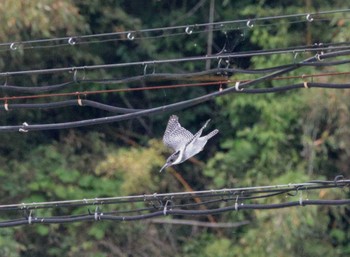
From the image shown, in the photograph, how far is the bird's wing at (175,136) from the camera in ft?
28.3

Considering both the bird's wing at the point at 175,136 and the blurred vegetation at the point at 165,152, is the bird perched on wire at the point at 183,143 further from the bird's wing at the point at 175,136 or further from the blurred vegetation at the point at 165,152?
the blurred vegetation at the point at 165,152

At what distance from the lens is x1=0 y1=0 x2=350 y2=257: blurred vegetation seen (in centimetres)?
1174

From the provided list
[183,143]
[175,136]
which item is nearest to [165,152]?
[175,136]

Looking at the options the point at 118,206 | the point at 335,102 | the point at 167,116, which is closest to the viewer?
the point at 335,102

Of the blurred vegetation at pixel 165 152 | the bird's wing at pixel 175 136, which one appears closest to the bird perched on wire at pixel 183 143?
the bird's wing at pixel 175 136

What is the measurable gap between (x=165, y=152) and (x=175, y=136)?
150 inches

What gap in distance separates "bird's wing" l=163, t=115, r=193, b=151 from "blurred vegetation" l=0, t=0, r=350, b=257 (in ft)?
8.38

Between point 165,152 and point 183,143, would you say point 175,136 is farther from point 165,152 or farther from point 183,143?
point 165,152

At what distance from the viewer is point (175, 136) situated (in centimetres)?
883

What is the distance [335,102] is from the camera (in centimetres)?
1148

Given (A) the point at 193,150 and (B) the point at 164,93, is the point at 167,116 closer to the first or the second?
(B) the point at 164,93

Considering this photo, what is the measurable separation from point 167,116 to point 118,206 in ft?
4.51

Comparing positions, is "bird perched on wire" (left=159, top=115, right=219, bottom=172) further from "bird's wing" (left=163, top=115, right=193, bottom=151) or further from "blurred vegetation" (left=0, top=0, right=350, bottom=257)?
"blurred vegetation" (left=0, top=0, right=350, bottom=257)

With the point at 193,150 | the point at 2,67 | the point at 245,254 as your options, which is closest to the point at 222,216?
the point at 245,254
